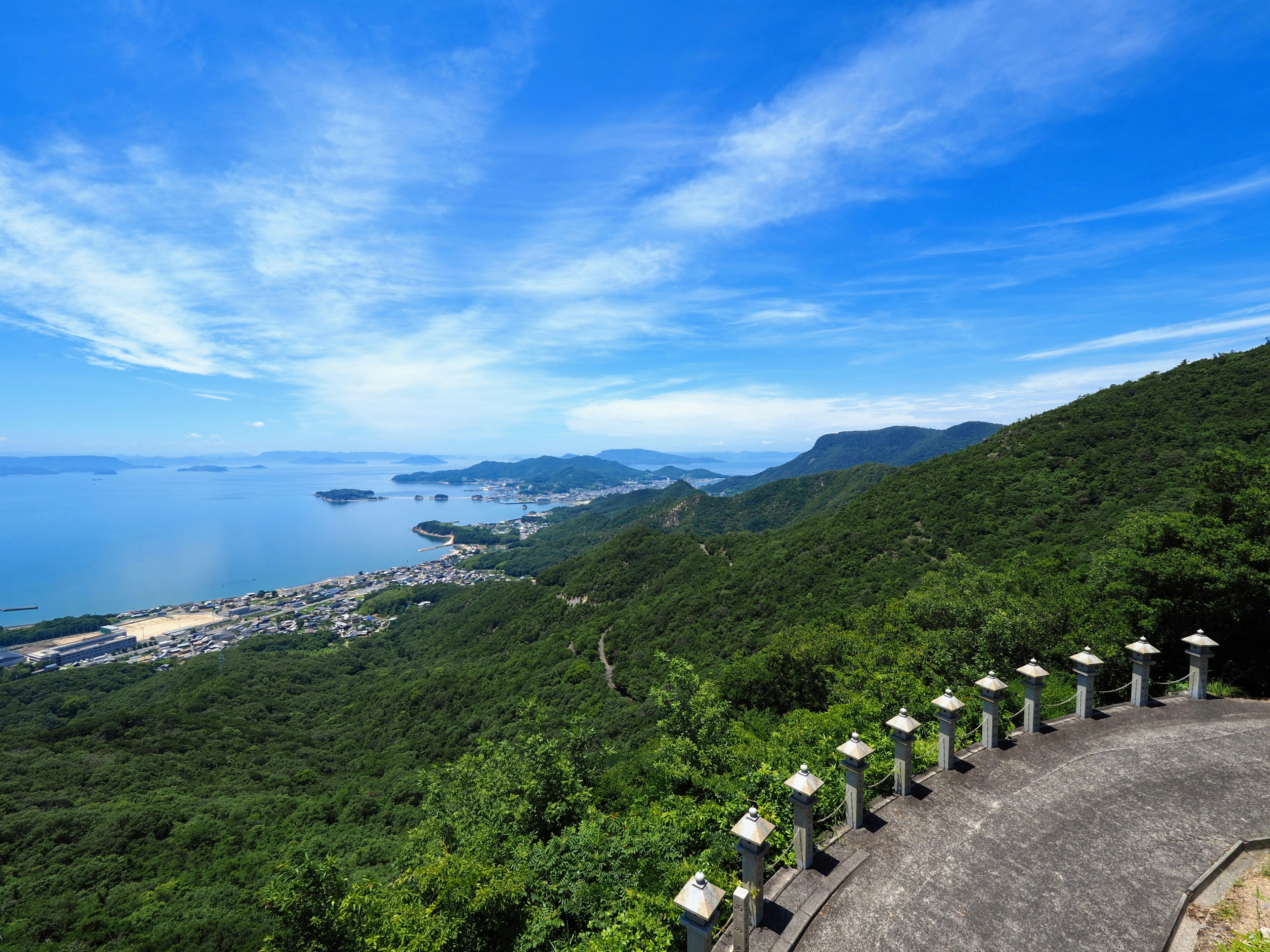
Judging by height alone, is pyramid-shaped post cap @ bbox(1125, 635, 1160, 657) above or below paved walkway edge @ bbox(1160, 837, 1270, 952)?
above

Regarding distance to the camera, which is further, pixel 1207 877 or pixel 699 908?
pixel 1207 877

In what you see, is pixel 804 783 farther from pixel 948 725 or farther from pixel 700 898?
pixel 948 725

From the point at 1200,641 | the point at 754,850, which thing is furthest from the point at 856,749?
the point at 1200,641

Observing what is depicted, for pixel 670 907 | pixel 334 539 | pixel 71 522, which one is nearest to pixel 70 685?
pixel 670 907

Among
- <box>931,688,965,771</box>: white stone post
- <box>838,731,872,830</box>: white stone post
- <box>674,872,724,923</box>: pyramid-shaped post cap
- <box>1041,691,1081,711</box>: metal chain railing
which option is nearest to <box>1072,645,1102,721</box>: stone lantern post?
<box>1041,691,1081,711</box>: metal chain railing

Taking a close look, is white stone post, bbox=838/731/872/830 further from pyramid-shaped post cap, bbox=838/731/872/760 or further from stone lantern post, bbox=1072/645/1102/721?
stone lantern post, bbox=1072/645/1102/721
